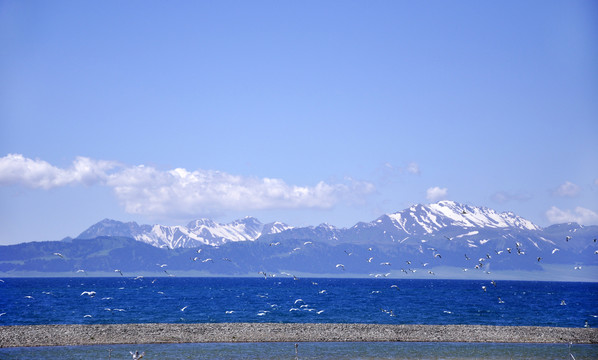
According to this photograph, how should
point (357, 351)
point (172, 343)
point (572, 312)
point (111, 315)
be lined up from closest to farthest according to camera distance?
1. point (357, 351)
2. point (172, 343)
3. point (111, 315)
4. point (572, 312)

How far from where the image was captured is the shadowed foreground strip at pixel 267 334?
62000 mm

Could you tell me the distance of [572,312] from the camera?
10612 centimetres

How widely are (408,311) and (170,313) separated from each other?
37.2 meters

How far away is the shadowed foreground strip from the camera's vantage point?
203 ft

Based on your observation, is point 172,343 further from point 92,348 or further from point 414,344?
point 414,344

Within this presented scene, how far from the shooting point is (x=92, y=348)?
5784 centimetres

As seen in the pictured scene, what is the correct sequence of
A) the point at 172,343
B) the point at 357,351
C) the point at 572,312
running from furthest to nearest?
the point at 572,312, the point at 172,343, the point at 357,351

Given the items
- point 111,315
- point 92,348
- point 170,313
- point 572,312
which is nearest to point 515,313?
point 572,312

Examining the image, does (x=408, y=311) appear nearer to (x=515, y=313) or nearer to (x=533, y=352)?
(x=515, y=313)

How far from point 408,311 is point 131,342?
178 feet

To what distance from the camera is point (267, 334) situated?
66.1 meters

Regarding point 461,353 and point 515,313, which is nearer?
point 461,353

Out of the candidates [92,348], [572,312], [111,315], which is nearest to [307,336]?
[92,348]

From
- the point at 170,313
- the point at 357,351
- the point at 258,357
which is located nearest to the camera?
the point at 258,357
